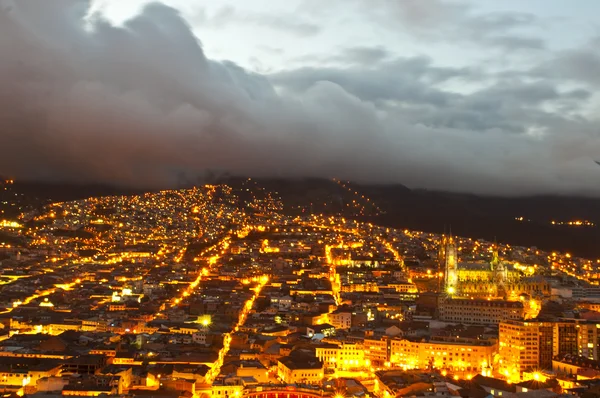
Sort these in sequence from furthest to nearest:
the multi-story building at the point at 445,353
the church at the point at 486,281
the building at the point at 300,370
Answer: the church at the point at 486,281 → the multi-story building at the point at 445,353 → the building at the point at 300,370

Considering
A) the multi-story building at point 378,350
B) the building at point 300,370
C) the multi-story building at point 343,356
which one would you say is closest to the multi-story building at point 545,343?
the multi-story building at point 378,350

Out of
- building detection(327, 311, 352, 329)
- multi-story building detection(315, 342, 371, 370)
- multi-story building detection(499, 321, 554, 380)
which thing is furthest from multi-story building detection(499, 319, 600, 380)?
building detection(327, 311, 352, 329)

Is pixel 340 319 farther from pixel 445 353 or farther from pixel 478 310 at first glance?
pixel 445 353

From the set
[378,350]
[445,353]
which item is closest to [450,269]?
[378,350]

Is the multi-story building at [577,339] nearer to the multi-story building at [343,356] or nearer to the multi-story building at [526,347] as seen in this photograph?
the multi-story building at [526,347]

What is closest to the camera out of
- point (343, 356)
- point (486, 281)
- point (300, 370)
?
point (300, 370)

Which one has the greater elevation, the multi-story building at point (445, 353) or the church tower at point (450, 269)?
the church tower at point (450, 269)

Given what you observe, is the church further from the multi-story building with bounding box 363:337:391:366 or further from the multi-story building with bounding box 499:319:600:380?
the multi-story building with bounding box 499:319:600:380
